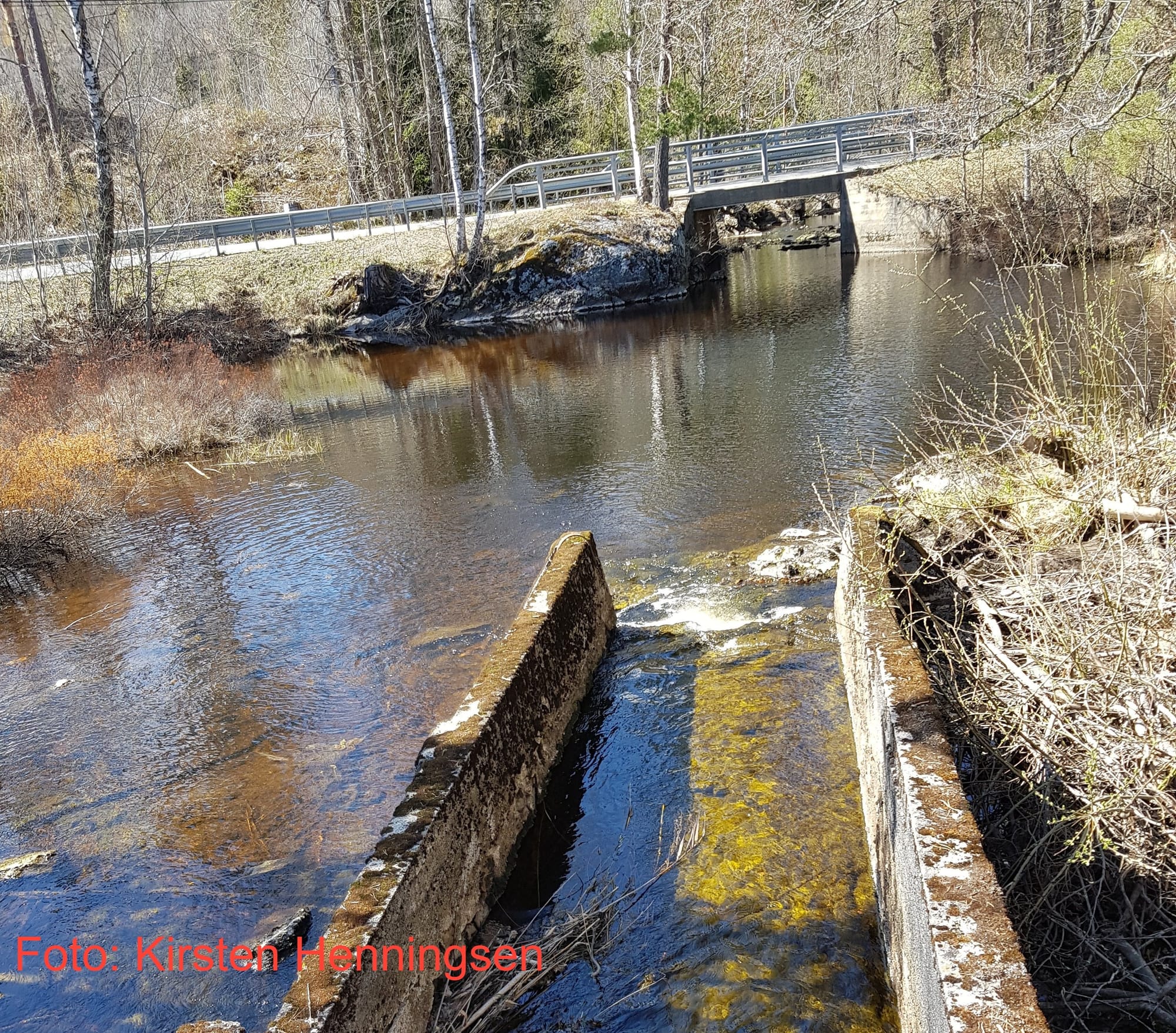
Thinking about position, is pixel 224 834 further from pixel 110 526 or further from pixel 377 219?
pixel 377 219

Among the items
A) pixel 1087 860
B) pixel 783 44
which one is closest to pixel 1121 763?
pixel 1087 860

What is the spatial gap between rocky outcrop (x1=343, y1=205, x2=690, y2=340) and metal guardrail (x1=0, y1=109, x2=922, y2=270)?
7.22ft

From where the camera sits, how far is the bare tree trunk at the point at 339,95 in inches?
1325

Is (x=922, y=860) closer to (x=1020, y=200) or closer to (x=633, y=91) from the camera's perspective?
(x=1020, y=200)

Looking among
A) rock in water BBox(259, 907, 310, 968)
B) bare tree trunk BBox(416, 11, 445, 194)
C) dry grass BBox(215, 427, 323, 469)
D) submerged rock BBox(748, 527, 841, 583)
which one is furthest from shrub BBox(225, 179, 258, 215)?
rock in water BBox(259, 907, 310, 968)

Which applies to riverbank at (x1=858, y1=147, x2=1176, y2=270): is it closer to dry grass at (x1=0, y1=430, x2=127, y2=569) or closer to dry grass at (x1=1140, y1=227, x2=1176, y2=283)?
dry grass at (x1=1140, y1=227, x2=1176, y2=283)

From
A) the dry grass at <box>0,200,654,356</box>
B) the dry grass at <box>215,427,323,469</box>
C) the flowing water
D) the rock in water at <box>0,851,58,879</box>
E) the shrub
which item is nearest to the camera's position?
the flowing water

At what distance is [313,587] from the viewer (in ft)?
32.2

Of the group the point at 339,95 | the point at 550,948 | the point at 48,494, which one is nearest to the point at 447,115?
the point at 339,95

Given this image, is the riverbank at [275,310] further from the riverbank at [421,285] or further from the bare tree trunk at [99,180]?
the bare tree trunk at [99,180]

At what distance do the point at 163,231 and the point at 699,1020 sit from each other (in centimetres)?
2635

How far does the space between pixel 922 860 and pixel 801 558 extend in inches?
215

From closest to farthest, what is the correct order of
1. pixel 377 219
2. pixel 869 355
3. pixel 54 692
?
pixel 54 692, pixel 869 355, pixel 377 219

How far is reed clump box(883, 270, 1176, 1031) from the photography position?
142 inches
